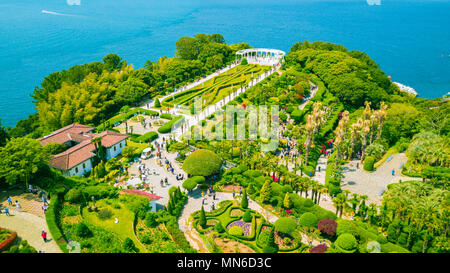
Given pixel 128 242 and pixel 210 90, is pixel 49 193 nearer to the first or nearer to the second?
pixel 128 242

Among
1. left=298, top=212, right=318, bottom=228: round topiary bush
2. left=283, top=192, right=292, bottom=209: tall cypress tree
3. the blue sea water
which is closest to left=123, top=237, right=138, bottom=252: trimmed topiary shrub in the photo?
left=298, top=212, right=318, bottom=228: round topiary bush

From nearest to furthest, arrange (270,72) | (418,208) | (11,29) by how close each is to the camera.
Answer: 1. (418,208)
2. (270,72)
3. (11,29)

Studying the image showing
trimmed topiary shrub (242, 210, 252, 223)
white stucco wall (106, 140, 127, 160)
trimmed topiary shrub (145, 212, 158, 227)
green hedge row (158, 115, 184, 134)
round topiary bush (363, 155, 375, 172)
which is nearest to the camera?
trimmed topiary shrub (145, 212, 158, 227)

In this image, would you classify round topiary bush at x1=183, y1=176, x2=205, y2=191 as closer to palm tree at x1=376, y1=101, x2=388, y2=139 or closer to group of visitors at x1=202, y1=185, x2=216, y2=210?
A: group of visitors at x1=202, y1=185, x2=216, y2=210

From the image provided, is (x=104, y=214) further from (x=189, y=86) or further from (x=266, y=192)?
(x=189, y=86)

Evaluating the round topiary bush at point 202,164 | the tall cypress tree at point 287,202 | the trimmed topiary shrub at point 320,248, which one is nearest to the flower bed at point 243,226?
the tall cypress tree at point 287,202

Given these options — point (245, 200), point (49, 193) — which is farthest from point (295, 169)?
point (49, 193)
